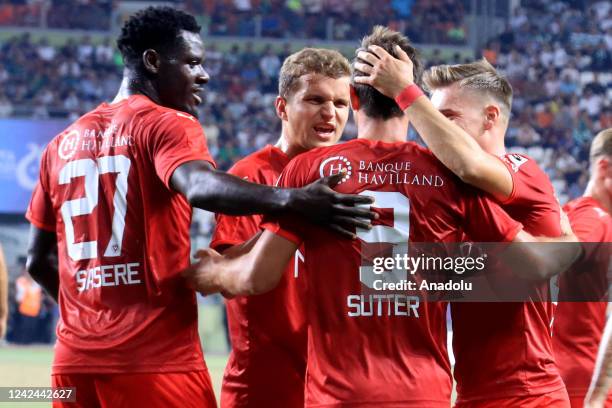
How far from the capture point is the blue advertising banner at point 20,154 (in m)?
20.6

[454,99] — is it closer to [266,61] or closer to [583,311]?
[583,311]

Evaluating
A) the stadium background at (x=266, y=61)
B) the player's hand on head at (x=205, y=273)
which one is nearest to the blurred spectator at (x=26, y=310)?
the stadium background at (x=266, y=61)

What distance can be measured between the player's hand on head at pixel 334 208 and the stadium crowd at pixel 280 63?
18.0 m

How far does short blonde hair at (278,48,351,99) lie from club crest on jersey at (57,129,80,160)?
127cm

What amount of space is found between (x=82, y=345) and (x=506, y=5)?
952 inches

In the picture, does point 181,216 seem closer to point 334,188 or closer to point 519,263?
point 334,188

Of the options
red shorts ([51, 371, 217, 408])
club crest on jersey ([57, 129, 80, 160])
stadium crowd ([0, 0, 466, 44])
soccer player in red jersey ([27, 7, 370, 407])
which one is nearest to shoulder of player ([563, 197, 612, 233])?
soccer player in red jersey ([27, 7, 370, 407])

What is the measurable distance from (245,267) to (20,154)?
18309mm

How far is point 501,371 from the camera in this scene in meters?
3.57

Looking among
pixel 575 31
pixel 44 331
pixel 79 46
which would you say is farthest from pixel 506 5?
pixel 44 331

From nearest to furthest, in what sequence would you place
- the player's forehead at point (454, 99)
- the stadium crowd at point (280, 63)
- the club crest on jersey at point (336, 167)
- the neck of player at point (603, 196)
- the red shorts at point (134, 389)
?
the club crest on jersey at point (336, 167)
the red shorts at point (134, 389)
the player's forehead at point (454, 99)
the neck of player at point (603, 196)
the stadium crowd at point (280, 63)

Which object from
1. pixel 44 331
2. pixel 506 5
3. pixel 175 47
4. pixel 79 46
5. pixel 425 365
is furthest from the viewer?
pixel 506 5

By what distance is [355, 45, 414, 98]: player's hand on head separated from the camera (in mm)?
3326

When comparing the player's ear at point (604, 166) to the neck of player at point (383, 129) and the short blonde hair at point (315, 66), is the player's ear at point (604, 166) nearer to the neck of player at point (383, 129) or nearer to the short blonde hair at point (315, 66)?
the short blonde hair at point (315, 66)
